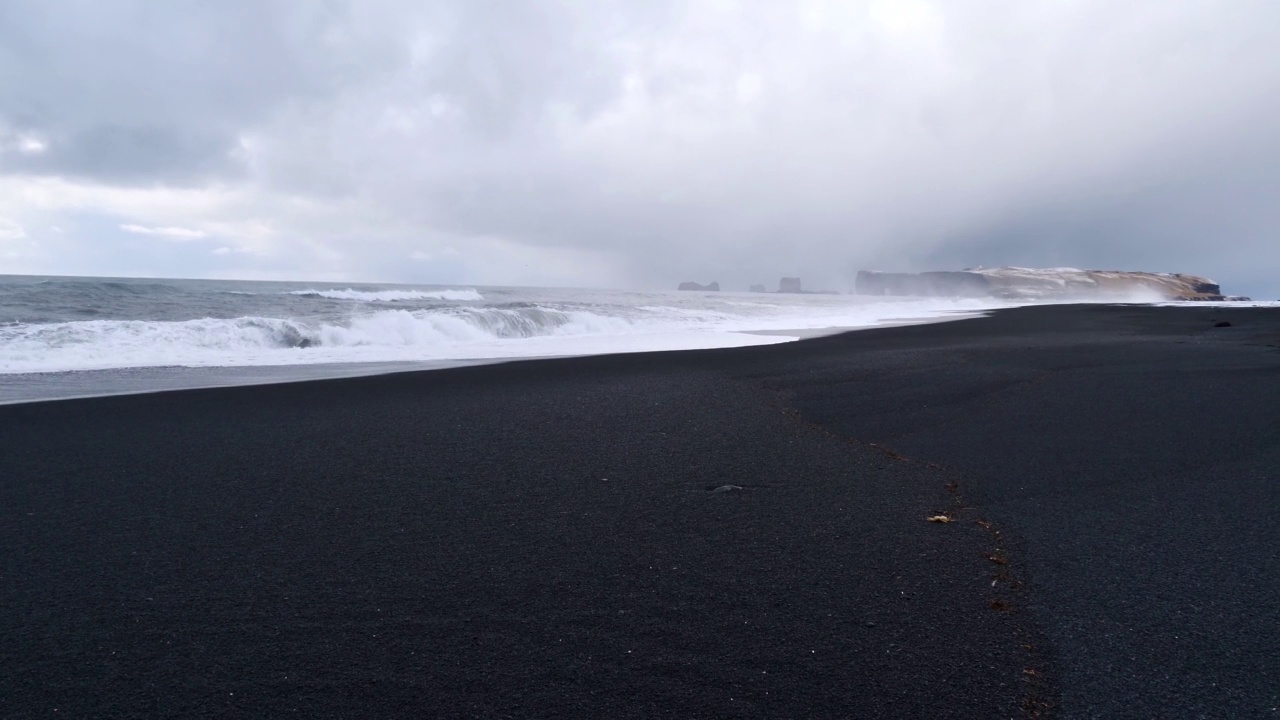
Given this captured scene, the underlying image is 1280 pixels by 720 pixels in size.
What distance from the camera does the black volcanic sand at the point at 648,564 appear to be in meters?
2.54

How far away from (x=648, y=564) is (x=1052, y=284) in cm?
10888

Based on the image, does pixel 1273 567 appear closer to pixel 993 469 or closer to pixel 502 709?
pixel 993 469

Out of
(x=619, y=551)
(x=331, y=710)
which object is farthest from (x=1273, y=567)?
(x=331, y=710)

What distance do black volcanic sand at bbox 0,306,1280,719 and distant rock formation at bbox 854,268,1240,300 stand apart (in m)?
94.5

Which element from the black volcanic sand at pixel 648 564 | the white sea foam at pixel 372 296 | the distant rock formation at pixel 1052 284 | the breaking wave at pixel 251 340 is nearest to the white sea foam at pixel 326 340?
the breaking wave at pixel 251 340

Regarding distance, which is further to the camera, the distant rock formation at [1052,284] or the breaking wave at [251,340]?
the distant rock formation at [1052,284]

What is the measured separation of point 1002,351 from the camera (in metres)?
14.1

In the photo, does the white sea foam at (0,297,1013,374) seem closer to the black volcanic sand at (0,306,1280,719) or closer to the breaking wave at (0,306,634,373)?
the breaking wave at (0,306,634,373)

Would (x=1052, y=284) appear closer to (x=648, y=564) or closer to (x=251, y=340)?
(x=251, y=340)

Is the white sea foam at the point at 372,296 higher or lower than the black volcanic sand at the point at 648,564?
higher

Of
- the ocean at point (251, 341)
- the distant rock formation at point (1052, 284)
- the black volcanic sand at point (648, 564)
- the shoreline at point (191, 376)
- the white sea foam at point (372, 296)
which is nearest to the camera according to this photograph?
the black volcanic sand at point (648, 564)

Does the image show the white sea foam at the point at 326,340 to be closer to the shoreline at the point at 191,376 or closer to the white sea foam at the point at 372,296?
the shoreline at the point at 191,376

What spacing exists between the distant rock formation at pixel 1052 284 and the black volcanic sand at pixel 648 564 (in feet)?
310

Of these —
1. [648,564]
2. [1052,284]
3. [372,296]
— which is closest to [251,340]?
[648,564]
